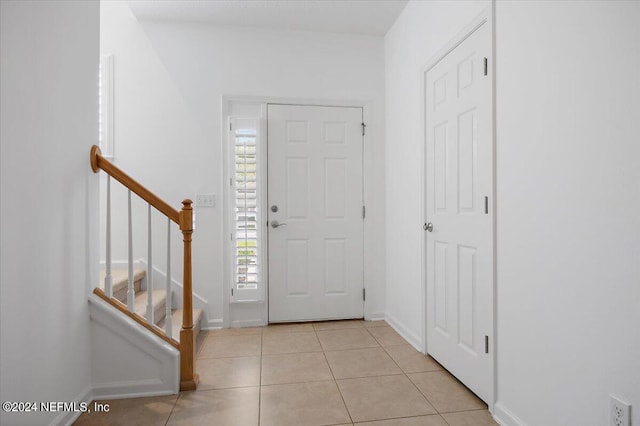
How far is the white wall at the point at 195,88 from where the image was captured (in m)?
3.22

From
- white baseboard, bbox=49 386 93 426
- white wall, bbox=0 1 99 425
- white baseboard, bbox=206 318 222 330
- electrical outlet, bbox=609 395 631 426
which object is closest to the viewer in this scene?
electrical outlet, bbox=609 395 631 426

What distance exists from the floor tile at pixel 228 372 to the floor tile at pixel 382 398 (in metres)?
0.58

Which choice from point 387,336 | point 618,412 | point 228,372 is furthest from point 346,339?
point 618,412

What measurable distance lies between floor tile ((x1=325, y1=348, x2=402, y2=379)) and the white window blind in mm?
1027

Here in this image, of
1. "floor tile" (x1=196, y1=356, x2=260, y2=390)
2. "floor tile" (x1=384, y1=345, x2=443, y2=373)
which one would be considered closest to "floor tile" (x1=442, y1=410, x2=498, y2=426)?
"floor tile" (x1=384, y1=345, x2=443, y2=373)

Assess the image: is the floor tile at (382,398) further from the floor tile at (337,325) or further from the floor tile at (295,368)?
the floor tile at (337,325)

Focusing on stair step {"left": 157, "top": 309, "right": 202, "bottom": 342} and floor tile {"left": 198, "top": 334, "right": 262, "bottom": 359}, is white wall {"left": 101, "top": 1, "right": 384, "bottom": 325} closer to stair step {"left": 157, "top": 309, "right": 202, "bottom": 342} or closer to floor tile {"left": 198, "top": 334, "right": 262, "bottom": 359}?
stair step {"left": 157, "top": 309, "right": 202, "bottom": 342}

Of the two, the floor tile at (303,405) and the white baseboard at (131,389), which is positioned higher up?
the white baseboard at (131,389)

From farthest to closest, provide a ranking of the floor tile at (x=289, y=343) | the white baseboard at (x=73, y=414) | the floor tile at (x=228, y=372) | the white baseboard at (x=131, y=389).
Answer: the floor tile at (x=289, y=343) < the floor tile at (x=228, y=372) < the white baseboard at (x=131, y=389) < the white baseboard at (x=73, y=414)

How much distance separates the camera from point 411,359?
259 cm

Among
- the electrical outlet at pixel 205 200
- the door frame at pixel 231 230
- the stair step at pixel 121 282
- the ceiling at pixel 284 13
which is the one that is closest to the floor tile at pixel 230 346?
the door frame at pixel 231 230

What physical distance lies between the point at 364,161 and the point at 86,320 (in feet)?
8.33

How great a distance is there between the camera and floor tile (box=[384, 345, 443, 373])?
8.00 feet

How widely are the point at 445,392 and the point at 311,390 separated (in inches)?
30.7
